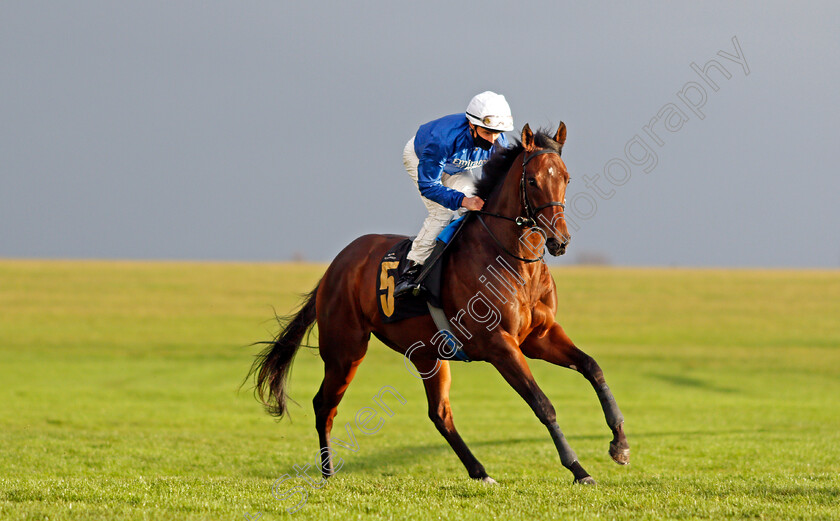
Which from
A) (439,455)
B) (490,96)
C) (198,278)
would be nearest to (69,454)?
(439,455)

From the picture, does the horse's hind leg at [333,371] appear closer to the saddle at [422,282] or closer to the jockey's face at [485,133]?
the saddle at [422,282]

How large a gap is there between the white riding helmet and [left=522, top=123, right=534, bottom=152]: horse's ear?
364 millimetres

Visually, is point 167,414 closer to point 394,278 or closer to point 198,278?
point 394,278

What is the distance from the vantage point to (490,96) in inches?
265

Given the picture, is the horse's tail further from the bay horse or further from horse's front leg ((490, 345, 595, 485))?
horse's front leg ((490, 345, 595, 485))

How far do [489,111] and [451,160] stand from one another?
2.23ft

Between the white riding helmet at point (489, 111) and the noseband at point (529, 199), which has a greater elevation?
the white riding helmet at point (489, 111)

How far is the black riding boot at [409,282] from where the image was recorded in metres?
7.10

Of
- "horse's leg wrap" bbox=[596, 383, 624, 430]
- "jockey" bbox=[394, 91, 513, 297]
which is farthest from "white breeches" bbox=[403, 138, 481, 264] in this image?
"horse's leg wrap" bbox=[596, 383, 624, 430]

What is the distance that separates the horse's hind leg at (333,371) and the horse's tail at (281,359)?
793 mm

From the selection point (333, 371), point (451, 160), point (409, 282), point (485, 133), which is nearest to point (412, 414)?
point (333, 371)

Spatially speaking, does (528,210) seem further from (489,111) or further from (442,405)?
(442,405)

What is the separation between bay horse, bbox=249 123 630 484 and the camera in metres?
6.39

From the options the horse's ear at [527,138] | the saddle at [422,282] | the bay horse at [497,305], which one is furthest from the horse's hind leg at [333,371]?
the horse's ear at [527,138]
